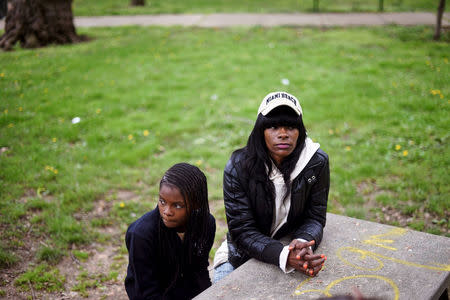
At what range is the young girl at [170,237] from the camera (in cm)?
230

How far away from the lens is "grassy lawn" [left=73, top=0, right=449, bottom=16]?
13.2 meters

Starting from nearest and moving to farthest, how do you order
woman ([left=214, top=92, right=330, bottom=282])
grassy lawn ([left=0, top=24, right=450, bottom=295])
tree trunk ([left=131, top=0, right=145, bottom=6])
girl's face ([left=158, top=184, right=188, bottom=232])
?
A: girl's face ([left=158, top=184, right=188, bottom=232]), woman ([left=214, top=92, right=330, bottom=282]), grassy lawn ([left=0, top=24, right=450, bottom=295]), tree trunk ([left=131, top=0, right=145, bottom=6])

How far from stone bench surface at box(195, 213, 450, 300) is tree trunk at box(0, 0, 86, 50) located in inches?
357

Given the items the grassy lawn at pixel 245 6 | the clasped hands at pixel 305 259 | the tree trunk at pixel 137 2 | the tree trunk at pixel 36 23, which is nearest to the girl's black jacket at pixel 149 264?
the clasped hands at pixel 305 259

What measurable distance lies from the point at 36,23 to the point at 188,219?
8871 millimetres

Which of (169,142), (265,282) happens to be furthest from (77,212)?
(265,282)

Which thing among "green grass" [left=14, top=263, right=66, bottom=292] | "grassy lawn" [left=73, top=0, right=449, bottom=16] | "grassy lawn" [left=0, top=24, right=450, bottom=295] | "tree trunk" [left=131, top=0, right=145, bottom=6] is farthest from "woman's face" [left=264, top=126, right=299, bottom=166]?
"tree trunk" [left=131, top=0, right=145, bottom=6]

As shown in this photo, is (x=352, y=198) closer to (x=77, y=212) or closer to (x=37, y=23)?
(x=77, y=212)

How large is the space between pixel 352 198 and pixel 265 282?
7.78ft

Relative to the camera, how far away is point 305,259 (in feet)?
7.31

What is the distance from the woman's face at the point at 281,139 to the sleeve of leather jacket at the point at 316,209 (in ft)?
0.80

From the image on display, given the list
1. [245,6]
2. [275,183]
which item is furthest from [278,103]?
[245,6]

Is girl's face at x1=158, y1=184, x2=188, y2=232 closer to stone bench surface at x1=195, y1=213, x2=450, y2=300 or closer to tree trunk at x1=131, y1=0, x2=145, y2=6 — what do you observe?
stone bench surface at x1=195, y1=213, x2=450, y2=300

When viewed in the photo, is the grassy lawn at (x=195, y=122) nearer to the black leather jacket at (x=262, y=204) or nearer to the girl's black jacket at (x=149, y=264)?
the girl's black jacket at (x=149, y=264)
